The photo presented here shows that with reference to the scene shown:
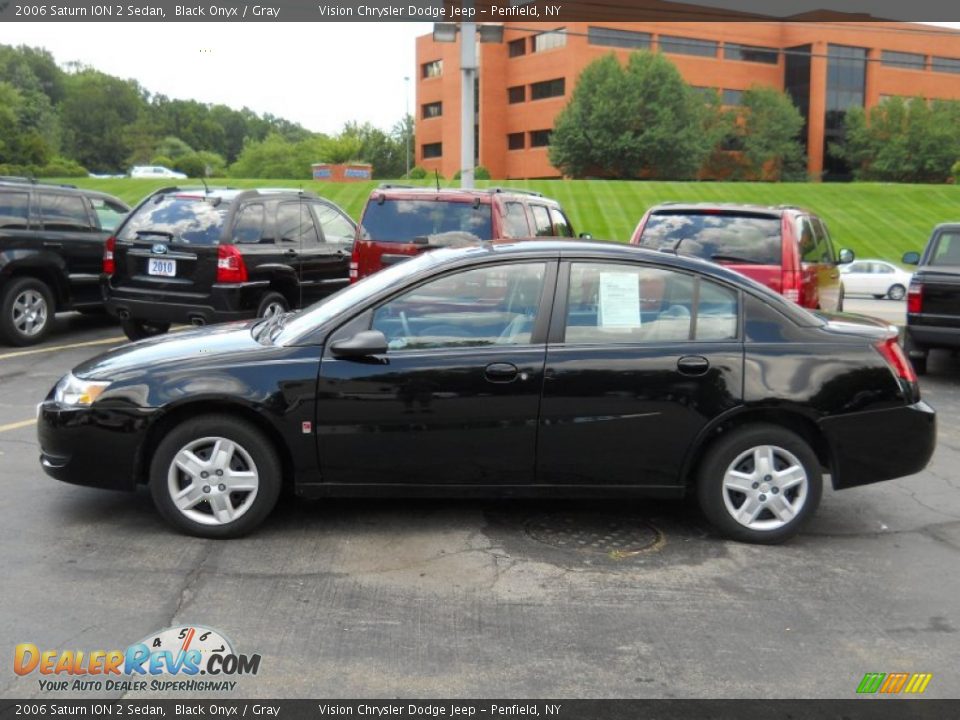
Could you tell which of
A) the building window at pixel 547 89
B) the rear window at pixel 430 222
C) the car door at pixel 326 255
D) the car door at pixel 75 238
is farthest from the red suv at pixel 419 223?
the building window at pixel 547 89

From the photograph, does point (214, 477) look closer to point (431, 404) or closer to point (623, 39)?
point (431, 404)

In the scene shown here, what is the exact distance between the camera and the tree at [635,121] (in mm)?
61594

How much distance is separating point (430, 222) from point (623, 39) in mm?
64432

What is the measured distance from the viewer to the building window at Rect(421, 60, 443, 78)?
7894 cm

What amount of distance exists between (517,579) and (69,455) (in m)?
2.48

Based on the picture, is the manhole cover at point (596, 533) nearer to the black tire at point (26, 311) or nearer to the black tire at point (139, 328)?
the black tire at point (139, 328)

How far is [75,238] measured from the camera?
1172cm

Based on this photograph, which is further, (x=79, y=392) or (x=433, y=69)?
(x=433, y=69)

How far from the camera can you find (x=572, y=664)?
3.83 metres

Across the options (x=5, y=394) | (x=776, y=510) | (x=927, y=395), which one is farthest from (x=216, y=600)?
(x=927, y=395)

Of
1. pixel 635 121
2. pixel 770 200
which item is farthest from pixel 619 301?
pixel 635 121

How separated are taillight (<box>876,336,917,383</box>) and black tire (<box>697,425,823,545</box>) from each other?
681 mm

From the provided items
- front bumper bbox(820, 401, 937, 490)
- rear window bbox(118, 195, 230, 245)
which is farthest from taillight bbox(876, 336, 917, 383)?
rear window bbox(118, 195, 230, 245)
